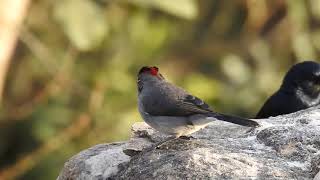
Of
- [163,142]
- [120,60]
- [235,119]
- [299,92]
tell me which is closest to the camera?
[235,119]

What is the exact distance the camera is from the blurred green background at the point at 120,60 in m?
10.9

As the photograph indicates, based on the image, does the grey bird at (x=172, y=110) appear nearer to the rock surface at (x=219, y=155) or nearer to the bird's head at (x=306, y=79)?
the rock surface at (x=219, y=155)

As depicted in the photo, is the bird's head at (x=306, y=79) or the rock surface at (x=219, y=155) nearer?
the rock surface at (x=219, y=155)

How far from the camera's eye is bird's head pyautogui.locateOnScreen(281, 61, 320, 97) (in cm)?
665

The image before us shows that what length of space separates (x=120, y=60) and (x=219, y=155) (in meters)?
7.27

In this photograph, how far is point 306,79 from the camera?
6688 mm

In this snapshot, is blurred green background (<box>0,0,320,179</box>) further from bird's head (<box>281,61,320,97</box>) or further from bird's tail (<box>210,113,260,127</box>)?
bird's tail (<box>210,113,260,127</box>)

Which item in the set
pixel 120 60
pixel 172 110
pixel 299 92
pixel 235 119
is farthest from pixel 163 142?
pixel 120 60

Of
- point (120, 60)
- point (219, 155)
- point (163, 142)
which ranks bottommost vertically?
point (219, 155)

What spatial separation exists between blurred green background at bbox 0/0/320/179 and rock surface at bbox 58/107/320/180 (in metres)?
5.52

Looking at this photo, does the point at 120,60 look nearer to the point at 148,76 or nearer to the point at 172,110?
the point at 148,76

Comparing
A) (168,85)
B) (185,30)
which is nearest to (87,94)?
(185,30)

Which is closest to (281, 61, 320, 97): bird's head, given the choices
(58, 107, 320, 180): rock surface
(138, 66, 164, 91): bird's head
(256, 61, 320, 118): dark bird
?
(256, 61, 320, 118): dark bird

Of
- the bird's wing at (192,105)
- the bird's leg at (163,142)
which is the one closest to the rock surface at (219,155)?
the bird's leg at (163,142)
